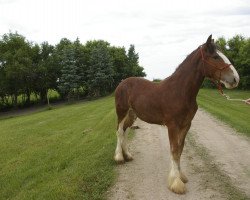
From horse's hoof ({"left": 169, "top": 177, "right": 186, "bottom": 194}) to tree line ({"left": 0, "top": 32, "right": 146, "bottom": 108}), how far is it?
4984 centimetres

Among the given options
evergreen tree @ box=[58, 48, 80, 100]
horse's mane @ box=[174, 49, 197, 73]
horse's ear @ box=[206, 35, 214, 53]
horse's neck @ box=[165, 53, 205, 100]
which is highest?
horse's ear @ box=[206, 35, 214, 53]

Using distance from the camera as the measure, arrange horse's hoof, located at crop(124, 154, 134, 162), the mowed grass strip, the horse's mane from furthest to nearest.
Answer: horse's hoof, located at crop(124, 154, 134, 162) < the mowed grass strip < the horse's mane

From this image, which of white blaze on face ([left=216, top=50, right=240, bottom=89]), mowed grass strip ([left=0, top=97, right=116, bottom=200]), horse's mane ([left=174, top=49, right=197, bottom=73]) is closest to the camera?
white blaze on face ([left=216, top=50, right=240, bottom=89])

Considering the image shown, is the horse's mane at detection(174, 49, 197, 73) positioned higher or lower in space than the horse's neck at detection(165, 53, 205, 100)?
higher

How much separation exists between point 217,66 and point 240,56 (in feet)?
185

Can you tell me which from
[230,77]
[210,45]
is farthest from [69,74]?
[230,77]

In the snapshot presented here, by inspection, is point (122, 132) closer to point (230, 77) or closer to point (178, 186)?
point (178, 186)

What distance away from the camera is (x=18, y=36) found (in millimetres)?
64812

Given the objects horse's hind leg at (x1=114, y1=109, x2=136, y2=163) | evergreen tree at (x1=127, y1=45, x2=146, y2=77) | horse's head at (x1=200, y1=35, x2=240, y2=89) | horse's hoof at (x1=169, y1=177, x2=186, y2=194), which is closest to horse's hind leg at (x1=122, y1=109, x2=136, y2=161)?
horse's hind leg at (x1=114, y1=109, x2=136, y2=163)

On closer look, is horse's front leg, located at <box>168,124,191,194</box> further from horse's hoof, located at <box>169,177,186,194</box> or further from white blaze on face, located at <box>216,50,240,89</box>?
white blaze on face, located at <box>216,50,240,89</box>

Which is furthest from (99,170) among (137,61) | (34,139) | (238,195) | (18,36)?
(137,61)

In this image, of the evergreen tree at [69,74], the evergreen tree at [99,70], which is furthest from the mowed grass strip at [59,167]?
the evergreen tree at [99,70]

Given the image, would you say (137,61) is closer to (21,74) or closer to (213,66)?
(21,74)

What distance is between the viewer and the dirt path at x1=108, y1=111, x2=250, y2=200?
8.12 m
